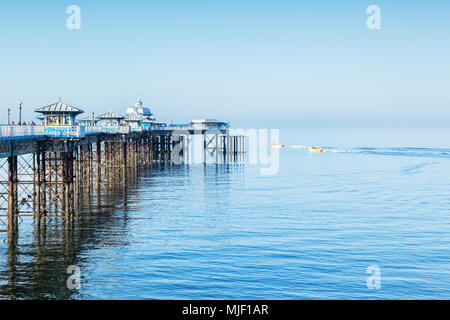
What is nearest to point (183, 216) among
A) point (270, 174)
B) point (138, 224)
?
point (138, 224)

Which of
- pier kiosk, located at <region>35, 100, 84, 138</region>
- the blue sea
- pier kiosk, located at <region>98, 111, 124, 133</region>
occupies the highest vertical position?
pier kiosk, located at <region>98, 111, 124, 133</region>

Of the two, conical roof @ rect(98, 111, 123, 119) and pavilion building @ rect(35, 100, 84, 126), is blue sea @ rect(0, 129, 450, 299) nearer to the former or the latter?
pavilion building @ rect(35, 100, 84, 126)

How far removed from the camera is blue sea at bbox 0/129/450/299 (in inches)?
1072

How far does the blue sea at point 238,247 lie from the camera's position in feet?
89.4

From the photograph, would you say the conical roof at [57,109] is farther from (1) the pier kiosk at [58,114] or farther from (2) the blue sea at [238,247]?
(2) the blue sea at [238,247]

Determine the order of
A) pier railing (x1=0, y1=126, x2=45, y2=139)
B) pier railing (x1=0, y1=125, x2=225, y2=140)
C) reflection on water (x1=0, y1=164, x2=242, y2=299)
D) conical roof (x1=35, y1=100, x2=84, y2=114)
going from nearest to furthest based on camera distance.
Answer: reflection on water (x1=0, y1=164, x2=242, y2=299)
pier railing (x1=0, y1=126, x2=45, y2=139)
pier railing (x1=0, y1=125, x2=225, y2=140)
conical roof (x1=35, y1=100, x2=84, y2=114)

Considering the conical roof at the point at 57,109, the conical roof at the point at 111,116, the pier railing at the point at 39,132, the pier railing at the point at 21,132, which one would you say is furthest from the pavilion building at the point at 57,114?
the conical roof at the point at 111,116

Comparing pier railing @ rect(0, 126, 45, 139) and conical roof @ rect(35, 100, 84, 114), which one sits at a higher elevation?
conical roof @ rect(35, 100, 84, 114)

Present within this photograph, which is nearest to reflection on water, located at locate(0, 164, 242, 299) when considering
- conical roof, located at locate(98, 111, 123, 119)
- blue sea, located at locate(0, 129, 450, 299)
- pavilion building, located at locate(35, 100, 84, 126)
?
blue sea, located at locate(0, 129, 450, 299)

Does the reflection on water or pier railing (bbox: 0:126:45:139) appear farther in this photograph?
pier railing (bbox: 0:126:45:139)

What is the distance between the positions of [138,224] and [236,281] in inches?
680

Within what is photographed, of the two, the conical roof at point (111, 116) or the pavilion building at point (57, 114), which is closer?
the pavilion building at point (57, 114)

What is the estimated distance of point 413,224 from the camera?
147ft
